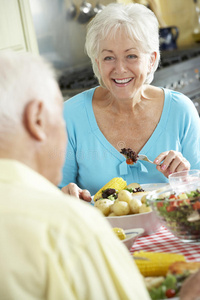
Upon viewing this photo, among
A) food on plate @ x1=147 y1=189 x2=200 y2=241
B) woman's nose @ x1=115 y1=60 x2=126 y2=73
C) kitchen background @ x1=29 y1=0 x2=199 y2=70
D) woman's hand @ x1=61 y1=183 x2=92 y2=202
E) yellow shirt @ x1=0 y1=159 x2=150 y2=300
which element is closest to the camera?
yellow shirt @ x1=0 y1=159 x2=150 y2=300

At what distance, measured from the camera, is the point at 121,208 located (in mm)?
1436

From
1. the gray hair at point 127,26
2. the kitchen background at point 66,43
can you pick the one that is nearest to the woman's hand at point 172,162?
the gray hair at point 127,26

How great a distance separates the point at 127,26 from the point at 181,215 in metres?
1.04

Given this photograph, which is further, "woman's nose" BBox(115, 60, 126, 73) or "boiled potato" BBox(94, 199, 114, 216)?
"woman's nose" BBox(115, 60, 126, 73)

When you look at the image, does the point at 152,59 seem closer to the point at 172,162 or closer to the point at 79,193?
the point at 172,162

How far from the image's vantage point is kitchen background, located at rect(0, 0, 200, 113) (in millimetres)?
3430

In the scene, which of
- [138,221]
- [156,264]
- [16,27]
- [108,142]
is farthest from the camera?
[16,27]

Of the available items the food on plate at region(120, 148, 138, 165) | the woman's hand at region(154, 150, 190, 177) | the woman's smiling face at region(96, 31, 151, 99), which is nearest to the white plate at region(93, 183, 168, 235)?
the woman's hand at region(154, 150, 190, 177)

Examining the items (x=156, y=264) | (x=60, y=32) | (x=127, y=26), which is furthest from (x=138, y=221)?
(x=60, y=32)

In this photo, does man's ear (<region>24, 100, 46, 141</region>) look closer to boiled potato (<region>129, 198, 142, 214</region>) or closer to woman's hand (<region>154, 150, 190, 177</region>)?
boiled potato (<region>129, 198, 142, 214</region>)

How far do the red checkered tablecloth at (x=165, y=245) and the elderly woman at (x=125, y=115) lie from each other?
1.94 ft

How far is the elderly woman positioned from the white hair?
1.18m

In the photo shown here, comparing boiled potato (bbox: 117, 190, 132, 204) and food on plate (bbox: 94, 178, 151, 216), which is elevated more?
boiled potato (bbox: 117, 190, 132, 204)

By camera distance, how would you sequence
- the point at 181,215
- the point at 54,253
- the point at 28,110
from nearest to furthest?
the point at 54,253
the point at 28,110
the point at 181,215
